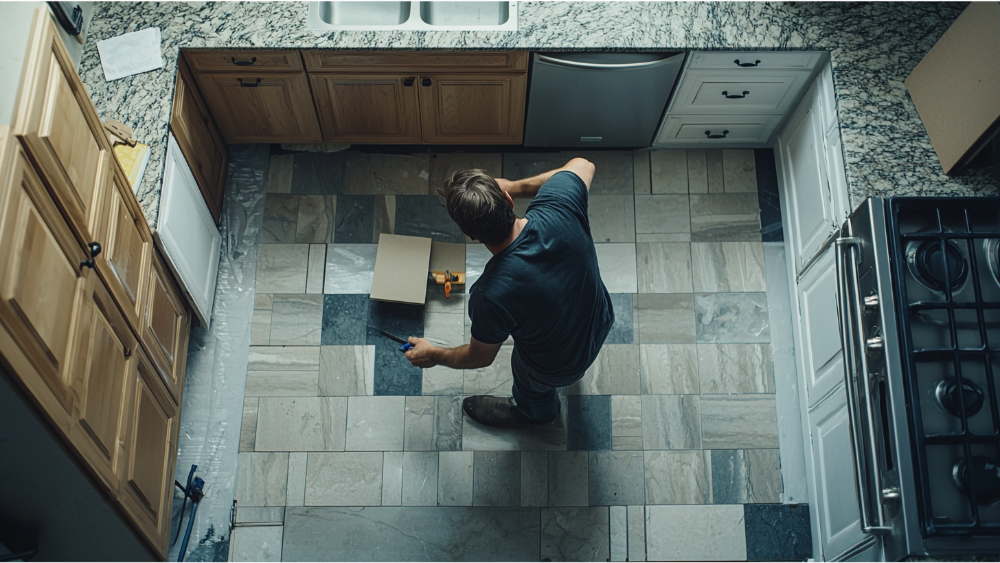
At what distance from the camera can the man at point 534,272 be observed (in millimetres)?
1694

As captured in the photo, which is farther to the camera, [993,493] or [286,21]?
[286,21]

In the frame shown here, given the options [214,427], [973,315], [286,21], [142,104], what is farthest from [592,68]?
[214,427]

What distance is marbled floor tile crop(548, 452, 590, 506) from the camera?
263 centimetres

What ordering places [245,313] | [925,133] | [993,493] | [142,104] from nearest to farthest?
[993,493] < [925,133] < [142,104] < [245,313]

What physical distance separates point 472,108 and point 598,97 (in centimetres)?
51

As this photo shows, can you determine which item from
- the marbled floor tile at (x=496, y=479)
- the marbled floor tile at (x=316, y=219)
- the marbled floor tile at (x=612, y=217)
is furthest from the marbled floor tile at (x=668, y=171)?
the marbled floor tile at (x=316, y=219)

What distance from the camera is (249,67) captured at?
253cm

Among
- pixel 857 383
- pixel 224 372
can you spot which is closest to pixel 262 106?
pixel 224 372

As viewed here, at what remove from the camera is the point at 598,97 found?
2658mm

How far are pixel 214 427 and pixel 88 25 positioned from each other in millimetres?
1564

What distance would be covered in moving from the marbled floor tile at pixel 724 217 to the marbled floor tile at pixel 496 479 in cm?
123

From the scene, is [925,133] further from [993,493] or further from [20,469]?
[20,469]

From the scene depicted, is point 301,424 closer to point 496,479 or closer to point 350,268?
point 350,268

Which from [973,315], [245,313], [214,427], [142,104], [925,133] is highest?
[142,104]
